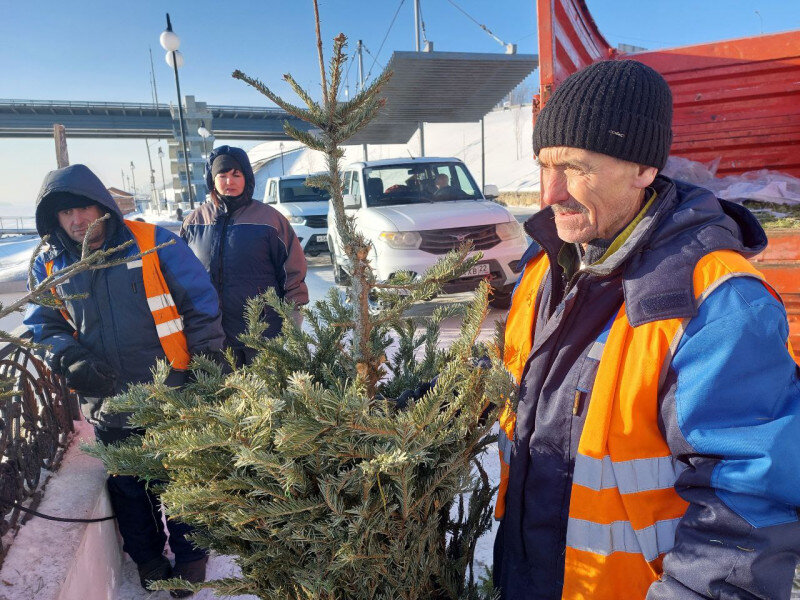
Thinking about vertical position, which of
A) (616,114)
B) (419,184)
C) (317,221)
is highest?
(419,184)

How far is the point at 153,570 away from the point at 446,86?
39.2 ft

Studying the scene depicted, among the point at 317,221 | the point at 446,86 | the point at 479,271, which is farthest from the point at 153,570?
the point at 446,86

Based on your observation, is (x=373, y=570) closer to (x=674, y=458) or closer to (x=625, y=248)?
(x=674, y=458)

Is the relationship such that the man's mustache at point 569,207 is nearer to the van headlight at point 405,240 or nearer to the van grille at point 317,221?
the van headlight at point 405,240

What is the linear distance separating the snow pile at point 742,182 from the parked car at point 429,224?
76.1 inches

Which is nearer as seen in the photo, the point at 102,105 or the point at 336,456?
the point at 336,456

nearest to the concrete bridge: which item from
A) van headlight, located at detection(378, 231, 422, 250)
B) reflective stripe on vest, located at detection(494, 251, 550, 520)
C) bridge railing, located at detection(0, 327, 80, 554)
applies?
van headlight, located at detection(378, 231, 422, 250)

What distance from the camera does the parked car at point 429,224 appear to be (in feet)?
19.6

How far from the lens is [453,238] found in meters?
6.08

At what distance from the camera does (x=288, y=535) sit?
1.01 meters

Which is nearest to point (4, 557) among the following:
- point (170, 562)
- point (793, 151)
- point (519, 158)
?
point (170, 562)

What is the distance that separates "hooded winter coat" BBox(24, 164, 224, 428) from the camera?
223cm

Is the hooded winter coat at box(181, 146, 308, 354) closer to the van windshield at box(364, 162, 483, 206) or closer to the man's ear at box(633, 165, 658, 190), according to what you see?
the man's ear at box(633, 165, 658, 190)

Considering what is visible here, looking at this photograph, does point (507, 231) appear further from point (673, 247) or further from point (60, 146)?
point (673, 247)
